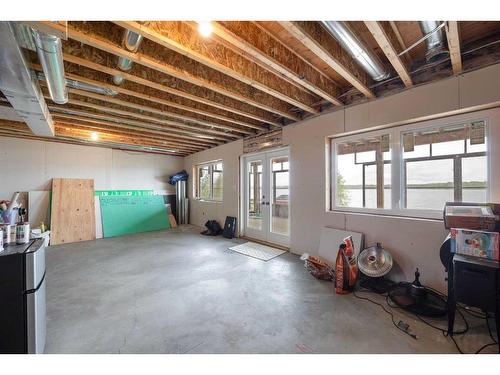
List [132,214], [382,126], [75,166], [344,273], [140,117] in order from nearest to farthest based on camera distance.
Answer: [344,273] → [382,126] → [140,117] → [75,166] → [132,214]

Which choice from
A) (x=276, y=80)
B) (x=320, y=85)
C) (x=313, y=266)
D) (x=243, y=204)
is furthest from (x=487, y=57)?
(x=243, y=204)

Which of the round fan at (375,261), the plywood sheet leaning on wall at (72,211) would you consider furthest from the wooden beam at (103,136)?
the round fan at (375,261)

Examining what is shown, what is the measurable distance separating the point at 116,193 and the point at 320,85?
576 centimetres

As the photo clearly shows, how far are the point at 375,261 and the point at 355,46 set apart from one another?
2.33m

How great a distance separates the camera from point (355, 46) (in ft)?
5.69

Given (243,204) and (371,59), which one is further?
(243,204)

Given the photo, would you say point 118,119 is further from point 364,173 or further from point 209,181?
point 364,173

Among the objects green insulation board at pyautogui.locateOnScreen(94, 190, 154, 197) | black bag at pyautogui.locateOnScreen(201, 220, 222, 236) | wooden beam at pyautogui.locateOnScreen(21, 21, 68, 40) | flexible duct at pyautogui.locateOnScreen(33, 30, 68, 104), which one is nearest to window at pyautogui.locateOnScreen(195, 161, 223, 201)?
black bag at pyautogui.locateOnScreen(201, 220, 222, 236)

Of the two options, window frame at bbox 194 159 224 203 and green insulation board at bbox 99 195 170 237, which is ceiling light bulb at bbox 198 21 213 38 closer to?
window frame at bbox 194 159 224 203

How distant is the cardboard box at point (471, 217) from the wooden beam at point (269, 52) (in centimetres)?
184

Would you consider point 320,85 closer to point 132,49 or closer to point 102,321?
point 132,49

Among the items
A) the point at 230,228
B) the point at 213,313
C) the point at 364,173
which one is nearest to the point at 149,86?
the point at 213,313

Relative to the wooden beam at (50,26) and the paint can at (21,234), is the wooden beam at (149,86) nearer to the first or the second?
the wooden beam at (50,26)
